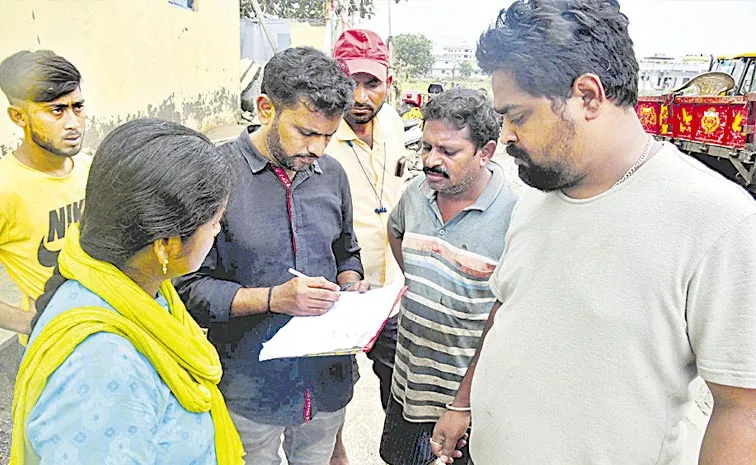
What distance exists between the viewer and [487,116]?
6.30ft

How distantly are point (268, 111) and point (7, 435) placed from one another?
2014mm

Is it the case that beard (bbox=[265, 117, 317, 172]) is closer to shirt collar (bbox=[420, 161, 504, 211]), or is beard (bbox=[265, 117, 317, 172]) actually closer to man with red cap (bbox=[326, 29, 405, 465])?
shirt collar (bbox=[420, 161, 504, 211])

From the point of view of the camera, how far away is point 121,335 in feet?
3.20

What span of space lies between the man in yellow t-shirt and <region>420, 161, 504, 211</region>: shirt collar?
1.37 metres

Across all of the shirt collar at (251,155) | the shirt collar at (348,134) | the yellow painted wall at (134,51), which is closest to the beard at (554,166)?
the shirt collar at (251,155)

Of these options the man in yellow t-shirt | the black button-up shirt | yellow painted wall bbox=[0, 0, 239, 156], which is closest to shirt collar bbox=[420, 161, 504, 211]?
the black button-up shirt

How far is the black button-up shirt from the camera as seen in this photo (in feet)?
5.55

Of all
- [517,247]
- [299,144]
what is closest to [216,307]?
[299,144]

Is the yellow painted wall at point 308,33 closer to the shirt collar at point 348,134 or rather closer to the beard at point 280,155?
the shirt collar at point 348,134

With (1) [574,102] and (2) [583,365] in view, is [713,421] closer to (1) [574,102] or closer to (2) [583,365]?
(2) [583,365]

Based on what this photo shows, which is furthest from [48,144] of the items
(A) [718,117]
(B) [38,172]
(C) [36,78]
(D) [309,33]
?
(D) [309,33]

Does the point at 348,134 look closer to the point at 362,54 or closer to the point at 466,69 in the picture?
the point at 362,54

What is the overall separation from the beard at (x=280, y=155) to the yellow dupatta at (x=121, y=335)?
64 centimetres

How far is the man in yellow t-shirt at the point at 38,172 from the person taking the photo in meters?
1.99
